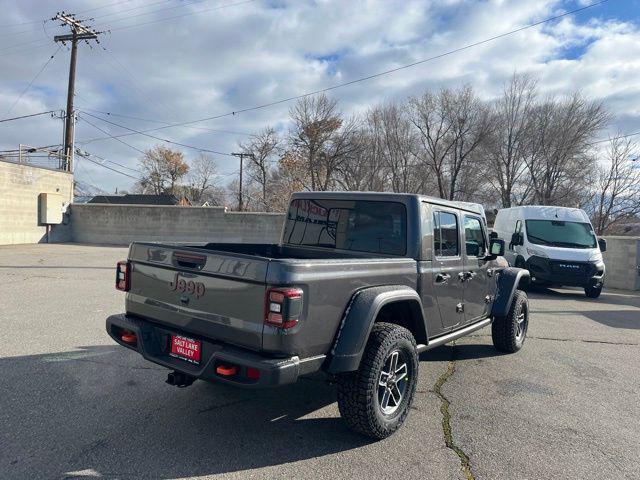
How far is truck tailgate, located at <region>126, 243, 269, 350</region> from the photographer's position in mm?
2805

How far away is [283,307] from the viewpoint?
2.67 meters

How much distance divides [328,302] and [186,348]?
1.08 m

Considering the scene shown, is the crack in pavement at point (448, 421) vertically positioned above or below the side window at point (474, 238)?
below

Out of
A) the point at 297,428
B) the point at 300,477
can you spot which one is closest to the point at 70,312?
Result: the point at 297,428

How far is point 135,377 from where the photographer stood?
14.4 ft

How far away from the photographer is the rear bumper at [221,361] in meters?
2.67

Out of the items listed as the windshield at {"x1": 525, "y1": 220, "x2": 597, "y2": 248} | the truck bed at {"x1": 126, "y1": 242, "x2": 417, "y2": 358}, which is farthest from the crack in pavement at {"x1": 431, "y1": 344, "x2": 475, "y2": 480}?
the windshield at {"x1": 525, "y1": 220, "x2": 597, "y2": 248}

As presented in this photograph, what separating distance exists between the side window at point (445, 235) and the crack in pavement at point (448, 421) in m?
1.36

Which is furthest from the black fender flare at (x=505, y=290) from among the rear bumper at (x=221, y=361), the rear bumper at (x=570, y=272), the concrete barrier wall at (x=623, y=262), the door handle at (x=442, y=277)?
the concrete barrier wall at (x=623, y=262)

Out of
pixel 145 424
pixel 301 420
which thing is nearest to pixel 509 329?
pixel 301 420

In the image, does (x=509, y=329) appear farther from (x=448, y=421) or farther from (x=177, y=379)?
(x=177, y=379)

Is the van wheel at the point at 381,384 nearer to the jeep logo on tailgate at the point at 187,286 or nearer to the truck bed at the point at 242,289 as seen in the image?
the truck bed at the point at 242,289

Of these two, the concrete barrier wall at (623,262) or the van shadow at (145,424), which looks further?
the concrete barrier wall at (623,262)

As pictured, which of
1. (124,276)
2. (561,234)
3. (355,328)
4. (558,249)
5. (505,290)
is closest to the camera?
(355,328)
